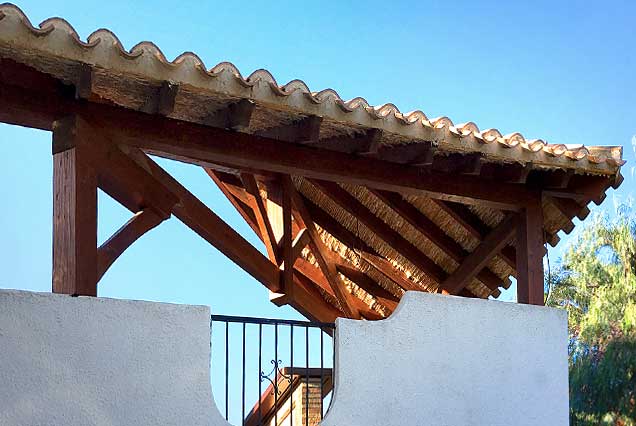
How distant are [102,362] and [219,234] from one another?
111 inches

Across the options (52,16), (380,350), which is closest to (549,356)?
(380,350)

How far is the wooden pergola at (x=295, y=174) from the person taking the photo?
4.90 metres

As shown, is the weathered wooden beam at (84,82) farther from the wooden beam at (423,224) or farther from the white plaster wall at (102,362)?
the wooden beam at (423,224)

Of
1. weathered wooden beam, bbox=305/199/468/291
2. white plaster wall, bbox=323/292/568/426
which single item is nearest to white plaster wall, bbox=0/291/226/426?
white plaster wall, bbox=323/292/568/426

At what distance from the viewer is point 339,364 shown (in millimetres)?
5496

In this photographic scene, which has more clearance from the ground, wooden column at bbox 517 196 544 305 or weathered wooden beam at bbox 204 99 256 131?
weathered wooden beam at bbox 204 99 256 131

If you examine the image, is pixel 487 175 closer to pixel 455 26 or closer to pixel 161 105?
pixel 161 105

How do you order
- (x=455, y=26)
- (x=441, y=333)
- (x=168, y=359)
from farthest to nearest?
1. (x=455, y=26)
2. (x=441, y=333)
3. (x=168, y=359)

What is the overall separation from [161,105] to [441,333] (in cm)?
214

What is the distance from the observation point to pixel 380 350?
18.6ft

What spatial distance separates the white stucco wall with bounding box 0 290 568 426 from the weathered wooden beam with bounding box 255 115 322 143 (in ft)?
3.37

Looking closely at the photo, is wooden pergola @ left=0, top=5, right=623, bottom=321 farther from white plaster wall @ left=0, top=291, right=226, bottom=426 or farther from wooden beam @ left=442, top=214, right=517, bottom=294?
white plaster wall @ left=0, top=291, right=226, bottom=426

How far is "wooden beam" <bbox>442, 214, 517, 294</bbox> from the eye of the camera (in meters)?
7.02

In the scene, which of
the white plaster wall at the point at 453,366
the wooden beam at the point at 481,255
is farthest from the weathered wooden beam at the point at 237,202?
the white plaster wall at the point at 453,366
